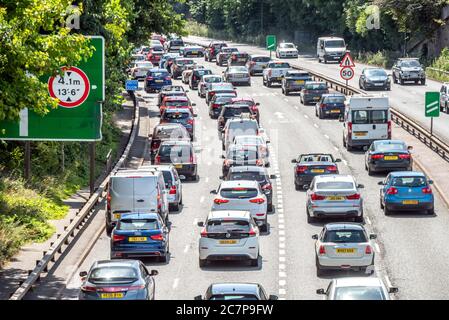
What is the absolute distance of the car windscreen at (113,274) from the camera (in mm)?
25875

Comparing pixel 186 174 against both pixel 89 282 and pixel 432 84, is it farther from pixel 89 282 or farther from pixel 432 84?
pixel 432 84

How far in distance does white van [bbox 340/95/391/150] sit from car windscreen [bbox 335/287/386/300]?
105ft

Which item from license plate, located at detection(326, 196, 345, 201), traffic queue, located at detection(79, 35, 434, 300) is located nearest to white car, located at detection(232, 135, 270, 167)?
traffic queue, located at detection(79, 35, 434, 300)

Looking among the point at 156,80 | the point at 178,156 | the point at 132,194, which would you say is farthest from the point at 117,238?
the point at 156,80

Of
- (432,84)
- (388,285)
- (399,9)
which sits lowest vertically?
(388,285)

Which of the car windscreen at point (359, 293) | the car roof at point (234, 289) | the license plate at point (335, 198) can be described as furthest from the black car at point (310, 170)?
the car roof at point (234, 289)

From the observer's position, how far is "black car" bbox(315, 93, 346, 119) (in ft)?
219

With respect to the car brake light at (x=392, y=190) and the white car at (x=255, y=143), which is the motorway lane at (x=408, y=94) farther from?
the car brake light at (x=392, y=190)

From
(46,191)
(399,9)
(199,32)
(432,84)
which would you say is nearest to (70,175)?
(46,191)

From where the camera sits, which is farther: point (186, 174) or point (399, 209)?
point (186, 174)

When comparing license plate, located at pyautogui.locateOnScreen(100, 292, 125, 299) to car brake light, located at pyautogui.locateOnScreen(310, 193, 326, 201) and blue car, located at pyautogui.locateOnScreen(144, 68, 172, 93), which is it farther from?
blue car, located at pyautogui.locateOnScreen(144, 68, 172, 93)

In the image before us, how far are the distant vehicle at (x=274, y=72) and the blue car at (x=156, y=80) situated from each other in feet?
24.2

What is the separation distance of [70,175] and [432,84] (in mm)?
43710

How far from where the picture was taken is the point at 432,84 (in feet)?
280
